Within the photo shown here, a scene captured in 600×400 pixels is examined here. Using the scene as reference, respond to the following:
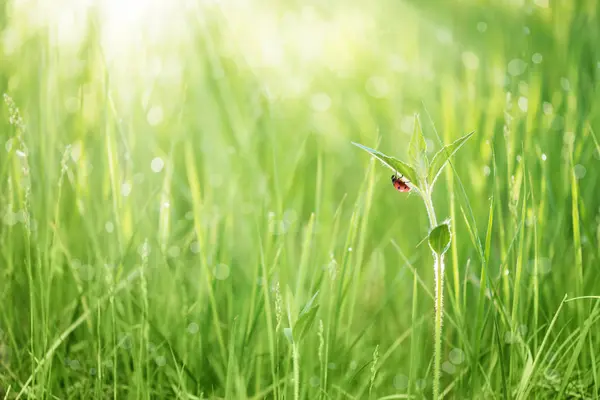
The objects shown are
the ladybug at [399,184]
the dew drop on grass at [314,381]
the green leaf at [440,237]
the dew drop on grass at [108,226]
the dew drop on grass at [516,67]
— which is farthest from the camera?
the dew drop on grass at [516,67]

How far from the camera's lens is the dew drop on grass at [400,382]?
1.07m

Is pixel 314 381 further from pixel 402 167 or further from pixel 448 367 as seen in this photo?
pixel 402 167

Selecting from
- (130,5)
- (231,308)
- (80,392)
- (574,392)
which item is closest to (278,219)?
(231,308)

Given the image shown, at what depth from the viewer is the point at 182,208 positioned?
171 cm

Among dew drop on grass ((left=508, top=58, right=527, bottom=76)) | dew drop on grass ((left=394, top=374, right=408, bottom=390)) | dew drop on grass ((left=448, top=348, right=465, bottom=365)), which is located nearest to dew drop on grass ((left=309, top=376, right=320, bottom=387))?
dew drop on grass ((left=394, top=374, right=408, bottom=390))

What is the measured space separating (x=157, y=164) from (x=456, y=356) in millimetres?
854

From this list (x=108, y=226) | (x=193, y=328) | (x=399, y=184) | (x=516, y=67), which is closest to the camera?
(x=399, y=184)

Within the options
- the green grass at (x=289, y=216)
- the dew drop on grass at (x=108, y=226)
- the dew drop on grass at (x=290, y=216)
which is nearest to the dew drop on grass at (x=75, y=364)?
the green grass at (x=289, y=216)

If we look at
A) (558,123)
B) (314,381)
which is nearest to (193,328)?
(314,381)

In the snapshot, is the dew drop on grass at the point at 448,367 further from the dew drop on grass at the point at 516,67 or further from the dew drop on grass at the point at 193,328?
the dew drop on grass at the point at 516,67

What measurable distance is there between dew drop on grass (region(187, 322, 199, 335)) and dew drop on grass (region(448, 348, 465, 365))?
0.43 meters

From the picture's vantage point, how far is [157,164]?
1.61m

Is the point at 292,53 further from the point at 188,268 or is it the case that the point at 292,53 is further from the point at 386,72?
the point at 188,268

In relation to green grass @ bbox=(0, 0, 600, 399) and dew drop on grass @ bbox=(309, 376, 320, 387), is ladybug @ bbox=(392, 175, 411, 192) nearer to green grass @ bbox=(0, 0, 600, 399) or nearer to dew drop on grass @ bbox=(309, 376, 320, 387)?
green grass @ bbox=(0, 0, 600, 399)
